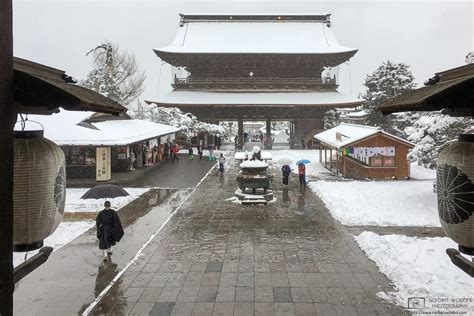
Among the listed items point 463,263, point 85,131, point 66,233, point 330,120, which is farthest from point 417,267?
point 330,120

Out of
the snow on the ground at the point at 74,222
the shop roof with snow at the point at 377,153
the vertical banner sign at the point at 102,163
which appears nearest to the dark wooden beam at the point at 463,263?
the snow on the ground at the point at 74,222

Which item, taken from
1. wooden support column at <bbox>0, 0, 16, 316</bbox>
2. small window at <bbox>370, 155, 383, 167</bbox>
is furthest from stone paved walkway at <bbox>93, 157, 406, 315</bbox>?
small window at <bbox>370, 155, 383, 167</bbox>

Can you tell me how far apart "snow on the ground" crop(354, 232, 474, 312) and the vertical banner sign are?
47.2ft

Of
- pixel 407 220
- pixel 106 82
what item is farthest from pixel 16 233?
pixel 106 82

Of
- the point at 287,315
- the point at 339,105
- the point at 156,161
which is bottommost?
the point at 287,315

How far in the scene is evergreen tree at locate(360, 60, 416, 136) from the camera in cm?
3744

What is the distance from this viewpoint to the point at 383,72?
3859 cm

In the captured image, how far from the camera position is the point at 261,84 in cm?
4159

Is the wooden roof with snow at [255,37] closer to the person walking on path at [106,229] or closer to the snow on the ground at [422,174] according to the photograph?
the snow on the ground at [422,174]

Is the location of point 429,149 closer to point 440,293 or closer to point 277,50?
point 440,293

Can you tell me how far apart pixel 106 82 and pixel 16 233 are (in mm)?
34838

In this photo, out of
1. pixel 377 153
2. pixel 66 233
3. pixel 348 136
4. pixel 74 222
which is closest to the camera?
pixel 66 233

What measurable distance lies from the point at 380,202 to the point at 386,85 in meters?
25.2

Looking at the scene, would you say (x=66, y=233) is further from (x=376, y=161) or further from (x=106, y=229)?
(x=376, y=161)
